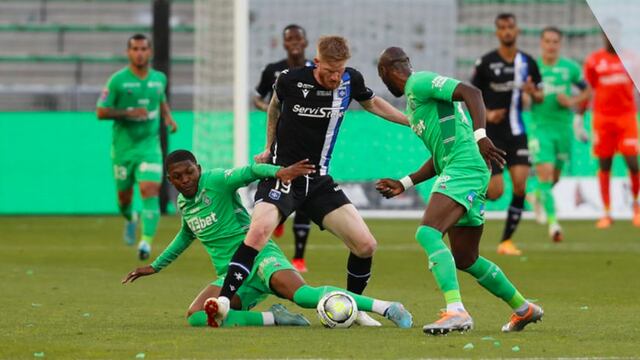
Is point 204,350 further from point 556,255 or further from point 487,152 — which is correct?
point 556,255

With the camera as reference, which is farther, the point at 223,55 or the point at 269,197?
the point at 223,55

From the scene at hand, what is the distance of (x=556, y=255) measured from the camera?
16.0m

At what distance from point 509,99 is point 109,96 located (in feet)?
15.1

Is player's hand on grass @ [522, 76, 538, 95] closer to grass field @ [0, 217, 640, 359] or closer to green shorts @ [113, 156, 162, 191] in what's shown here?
grass field @ [0, 217, 640, 359]

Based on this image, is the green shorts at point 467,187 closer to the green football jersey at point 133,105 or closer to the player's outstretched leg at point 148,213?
the player's outstretched leg at point 148,213

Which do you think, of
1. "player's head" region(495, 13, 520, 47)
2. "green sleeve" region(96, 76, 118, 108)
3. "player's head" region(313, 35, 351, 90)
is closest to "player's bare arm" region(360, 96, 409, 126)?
"player's head" region(313, 35, 351, 90)

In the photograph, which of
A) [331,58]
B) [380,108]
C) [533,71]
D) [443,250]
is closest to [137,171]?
[533,71]

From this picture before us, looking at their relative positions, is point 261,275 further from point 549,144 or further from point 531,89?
point 549,144

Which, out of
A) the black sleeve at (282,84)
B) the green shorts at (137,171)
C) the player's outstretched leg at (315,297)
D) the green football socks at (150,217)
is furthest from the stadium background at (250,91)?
the player's outstretched leg at (315,297)

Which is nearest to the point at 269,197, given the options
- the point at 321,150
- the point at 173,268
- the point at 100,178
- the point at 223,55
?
the point at 321,150

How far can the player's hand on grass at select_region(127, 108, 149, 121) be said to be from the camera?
A: 16172 millimetres

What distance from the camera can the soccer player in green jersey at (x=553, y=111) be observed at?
1906 cm

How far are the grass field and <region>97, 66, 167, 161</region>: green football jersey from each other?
1.25 meters

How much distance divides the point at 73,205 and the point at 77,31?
611 cm
